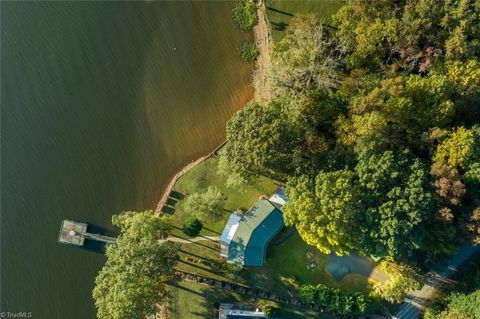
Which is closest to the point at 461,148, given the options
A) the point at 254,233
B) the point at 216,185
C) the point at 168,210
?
the point at 254,233

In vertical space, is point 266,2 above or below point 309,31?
above

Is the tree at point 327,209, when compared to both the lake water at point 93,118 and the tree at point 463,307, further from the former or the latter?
the lake water at point 93,118

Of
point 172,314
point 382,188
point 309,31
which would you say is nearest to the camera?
point 382,188

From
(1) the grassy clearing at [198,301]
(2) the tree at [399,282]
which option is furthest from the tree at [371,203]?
(1) the grassy clearing at [198,301]

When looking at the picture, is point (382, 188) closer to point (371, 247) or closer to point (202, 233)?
point (371, 247)

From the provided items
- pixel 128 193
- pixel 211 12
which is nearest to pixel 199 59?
pixel 211 12

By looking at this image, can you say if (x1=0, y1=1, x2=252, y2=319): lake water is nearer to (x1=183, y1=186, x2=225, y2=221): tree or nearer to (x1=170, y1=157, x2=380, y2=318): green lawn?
(x1=170, y1=157, x2=380, y2=318): green lawn
